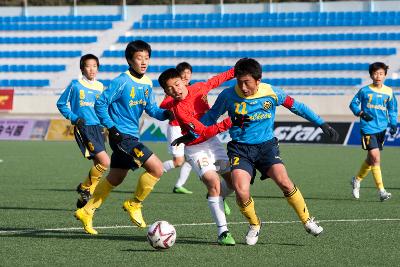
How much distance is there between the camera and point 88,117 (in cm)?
1284

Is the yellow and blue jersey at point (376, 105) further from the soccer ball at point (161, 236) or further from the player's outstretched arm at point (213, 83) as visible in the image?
the soccer ball at point (161, 236)

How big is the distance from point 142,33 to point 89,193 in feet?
95.8

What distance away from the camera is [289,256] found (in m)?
8.16

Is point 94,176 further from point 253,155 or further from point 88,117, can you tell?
point 253,155

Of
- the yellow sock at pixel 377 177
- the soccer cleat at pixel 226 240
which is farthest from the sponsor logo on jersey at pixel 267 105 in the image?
the yellow sock at pixel 377 177

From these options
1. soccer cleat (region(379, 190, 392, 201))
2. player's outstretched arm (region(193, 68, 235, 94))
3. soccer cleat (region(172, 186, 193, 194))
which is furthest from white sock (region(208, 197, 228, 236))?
soccer cleat (region(172, 186, 193, 194))

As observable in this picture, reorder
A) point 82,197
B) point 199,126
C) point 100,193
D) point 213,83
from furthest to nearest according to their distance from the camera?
point 82,197 < point 100,193 < point 213,83 < point 199,126

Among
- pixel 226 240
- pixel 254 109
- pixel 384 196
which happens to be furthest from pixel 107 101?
pixel 384 196

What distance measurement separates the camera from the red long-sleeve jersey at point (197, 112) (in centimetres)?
892

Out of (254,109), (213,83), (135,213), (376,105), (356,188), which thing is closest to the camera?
(254,109)

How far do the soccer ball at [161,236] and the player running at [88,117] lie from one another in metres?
3.64

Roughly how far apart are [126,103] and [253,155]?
1652 mm

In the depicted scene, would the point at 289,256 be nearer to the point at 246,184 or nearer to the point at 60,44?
the point at 246,184

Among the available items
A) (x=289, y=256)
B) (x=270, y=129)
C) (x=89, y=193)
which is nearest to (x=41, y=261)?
(x=289, y=256)
